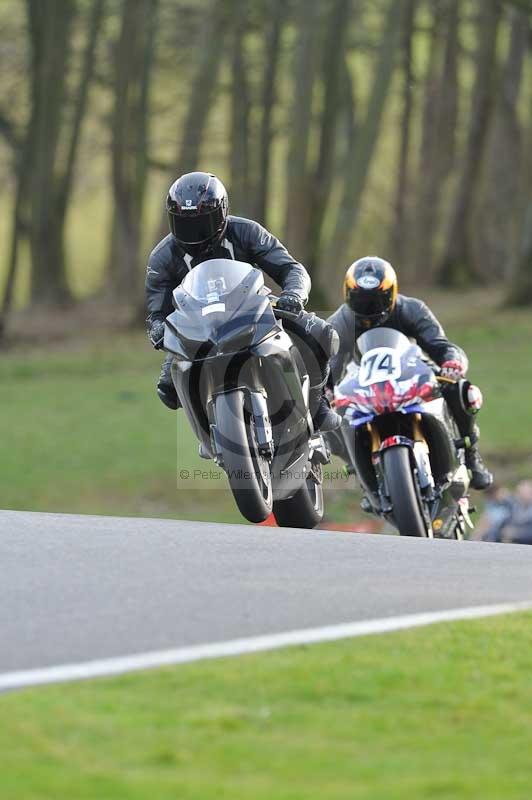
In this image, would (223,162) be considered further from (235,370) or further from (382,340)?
(235,370)

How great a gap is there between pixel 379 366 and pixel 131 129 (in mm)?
29144

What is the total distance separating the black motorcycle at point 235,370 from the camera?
9695 mm

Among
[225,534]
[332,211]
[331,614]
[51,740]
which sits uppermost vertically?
[51,740]

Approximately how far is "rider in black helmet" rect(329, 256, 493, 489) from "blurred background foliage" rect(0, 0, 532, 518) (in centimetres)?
1134

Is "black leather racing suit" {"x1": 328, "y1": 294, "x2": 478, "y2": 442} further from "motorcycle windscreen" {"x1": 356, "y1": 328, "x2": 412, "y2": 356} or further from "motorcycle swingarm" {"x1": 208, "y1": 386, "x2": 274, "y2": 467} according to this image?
"motorcycle swingarm" {"x1": 208, "y1": 386, "x2": 274, "y2": 467}

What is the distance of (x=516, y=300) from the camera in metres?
35.9

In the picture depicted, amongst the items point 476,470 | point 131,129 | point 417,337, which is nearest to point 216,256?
point 417,337

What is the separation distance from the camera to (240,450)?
9.61 m

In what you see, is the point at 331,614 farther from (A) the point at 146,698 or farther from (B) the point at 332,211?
(B) the point at 332,211

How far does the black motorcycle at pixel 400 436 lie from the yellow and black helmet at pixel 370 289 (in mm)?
148

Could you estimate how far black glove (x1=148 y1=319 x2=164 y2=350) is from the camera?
1020 centimetres

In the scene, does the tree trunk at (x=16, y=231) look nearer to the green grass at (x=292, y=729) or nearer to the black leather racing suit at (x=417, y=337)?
the black leather racing suit at (x=417, y=337)

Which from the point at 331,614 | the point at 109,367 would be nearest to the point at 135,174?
the point at 109,367

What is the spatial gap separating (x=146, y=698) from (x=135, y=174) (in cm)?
3315
